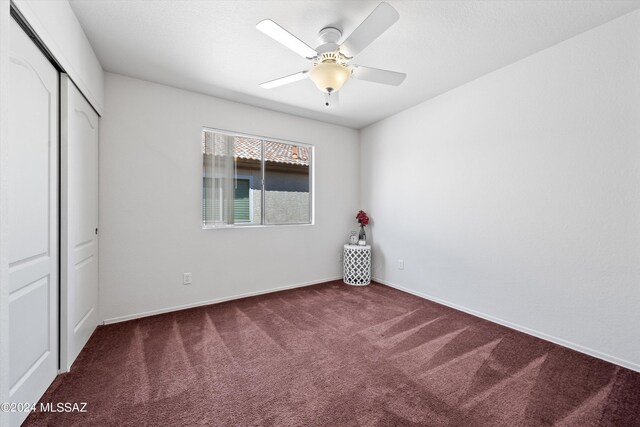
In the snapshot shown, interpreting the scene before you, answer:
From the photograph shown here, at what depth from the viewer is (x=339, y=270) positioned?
14.0 ft

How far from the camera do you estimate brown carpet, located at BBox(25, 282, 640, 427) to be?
1.44m

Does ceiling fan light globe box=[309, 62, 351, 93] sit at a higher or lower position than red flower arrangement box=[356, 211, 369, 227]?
higher

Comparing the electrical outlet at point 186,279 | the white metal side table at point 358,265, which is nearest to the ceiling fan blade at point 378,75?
the white metal side table at point 358,265

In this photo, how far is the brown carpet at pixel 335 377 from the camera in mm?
1441

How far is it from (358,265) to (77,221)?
321cm

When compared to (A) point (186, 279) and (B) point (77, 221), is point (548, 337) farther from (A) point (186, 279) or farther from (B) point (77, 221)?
(B) point (77, 221)

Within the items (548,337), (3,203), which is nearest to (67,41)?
(3,203)

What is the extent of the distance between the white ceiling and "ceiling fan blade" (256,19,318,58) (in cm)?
28

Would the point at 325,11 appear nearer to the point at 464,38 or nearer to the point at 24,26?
the point at 464,38

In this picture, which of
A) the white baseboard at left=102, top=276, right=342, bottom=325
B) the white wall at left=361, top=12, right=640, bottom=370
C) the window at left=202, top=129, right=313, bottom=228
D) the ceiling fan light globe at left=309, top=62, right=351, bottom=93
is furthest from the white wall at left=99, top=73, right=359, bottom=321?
the white wall at left=361, top=12, right=640, bottom=370

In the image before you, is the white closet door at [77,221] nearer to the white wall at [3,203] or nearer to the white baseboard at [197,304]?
the white baseboard at [197,304]

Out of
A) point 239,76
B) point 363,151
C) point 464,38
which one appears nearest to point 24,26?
point 239,76

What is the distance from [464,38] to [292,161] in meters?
2.51

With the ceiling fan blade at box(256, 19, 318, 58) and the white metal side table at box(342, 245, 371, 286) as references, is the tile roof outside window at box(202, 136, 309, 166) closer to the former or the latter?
the white metal side table at box(342, 245, 371, 286)
